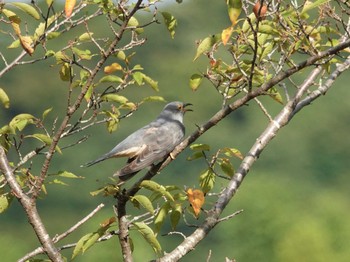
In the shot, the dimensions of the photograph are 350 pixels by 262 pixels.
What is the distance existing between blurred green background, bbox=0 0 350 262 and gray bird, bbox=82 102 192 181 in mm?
8485

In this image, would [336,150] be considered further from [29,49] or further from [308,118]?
[29,49]

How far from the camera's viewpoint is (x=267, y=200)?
20.9 meters

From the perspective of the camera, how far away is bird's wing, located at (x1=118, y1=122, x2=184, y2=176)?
17.8 ft

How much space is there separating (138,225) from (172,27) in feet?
4.08

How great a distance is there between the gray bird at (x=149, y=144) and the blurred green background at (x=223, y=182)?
8.48 metres

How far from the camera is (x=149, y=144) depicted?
6.16m

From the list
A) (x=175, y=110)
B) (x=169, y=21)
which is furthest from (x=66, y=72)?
(x=175, y=110)

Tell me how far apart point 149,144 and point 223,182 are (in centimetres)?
1224

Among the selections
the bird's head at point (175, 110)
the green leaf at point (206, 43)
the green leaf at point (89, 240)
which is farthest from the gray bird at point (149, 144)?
the green leaf at point (206, 43)

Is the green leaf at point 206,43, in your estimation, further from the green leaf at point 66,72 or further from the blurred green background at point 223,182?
the blurred green background at point 223,182

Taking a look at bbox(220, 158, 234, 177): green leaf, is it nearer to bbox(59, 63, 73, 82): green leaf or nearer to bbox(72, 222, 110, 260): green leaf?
bbox(72, 222, 110, 260): green leaf

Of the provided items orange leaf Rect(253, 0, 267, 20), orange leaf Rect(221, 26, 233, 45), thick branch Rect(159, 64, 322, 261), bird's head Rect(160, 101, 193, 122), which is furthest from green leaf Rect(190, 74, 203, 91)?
bird's head Rect(160, 101, 193, 122)

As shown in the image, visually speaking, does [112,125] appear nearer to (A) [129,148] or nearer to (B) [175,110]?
(A) [129,148]

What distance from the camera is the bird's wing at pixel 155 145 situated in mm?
5418
